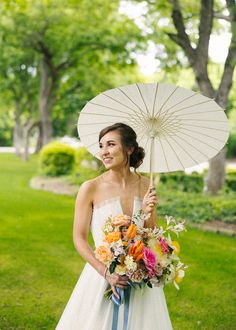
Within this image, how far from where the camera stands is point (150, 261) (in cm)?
273

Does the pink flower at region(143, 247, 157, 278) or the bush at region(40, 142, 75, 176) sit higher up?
the pink flower at region(143, 247, 157, 278)

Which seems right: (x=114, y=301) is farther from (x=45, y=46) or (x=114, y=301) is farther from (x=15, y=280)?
(x=45, y=46)

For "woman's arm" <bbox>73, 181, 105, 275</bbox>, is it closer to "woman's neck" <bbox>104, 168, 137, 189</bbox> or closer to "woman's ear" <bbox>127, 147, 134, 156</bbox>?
"woman's neck" <bbox>104, 168, 137, 189</bbox>

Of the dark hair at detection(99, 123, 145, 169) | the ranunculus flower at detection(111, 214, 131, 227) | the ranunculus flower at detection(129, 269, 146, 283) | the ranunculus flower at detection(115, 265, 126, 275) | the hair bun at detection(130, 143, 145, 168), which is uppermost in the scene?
the dark hair at detection(99, 123, 145, 169)

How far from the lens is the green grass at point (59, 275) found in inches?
207

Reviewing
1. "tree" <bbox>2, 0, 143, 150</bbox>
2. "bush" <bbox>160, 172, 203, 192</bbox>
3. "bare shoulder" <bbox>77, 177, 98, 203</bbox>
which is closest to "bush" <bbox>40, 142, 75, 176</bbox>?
"bush" <bbox>160, 172, 203, 192</bbox>

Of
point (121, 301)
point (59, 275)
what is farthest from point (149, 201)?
point (59, 275)

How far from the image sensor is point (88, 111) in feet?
10.7

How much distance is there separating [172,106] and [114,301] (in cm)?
130

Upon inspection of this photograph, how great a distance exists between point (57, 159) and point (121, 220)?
15630mm

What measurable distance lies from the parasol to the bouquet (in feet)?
1.83

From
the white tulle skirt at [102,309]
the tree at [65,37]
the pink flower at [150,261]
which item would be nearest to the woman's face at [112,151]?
the pink flower at [150,261]

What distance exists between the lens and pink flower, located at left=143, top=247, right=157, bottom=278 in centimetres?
271

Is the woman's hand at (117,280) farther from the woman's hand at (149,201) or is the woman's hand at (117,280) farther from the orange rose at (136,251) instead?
the woman's hand at (149,201)
